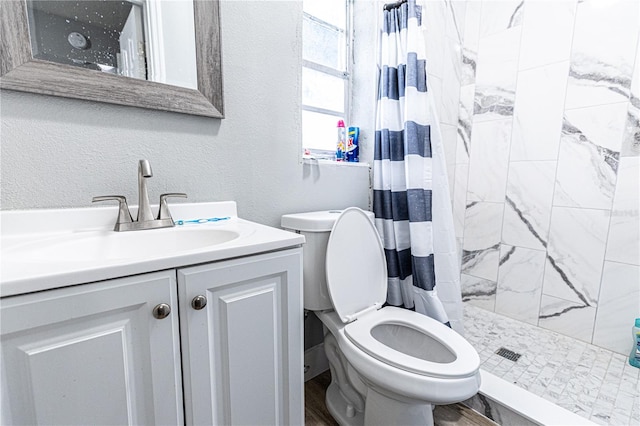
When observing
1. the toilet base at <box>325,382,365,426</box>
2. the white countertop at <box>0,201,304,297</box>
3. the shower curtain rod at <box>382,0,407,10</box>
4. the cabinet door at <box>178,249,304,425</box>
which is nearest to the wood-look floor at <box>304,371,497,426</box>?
the toilet base at <box>325,382,365,426</box>

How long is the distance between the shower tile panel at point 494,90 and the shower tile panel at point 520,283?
2.89ft

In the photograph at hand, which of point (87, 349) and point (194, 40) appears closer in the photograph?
point (87, 349)

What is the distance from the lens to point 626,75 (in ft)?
4.77

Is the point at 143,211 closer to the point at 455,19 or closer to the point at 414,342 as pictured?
the point at 414,342

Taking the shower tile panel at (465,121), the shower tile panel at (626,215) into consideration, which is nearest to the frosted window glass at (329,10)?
the shower tile panel at (465,121)

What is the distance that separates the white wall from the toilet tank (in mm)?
176

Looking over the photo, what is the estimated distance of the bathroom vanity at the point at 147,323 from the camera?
19.1 inches

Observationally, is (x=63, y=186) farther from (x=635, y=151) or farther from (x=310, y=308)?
(x=635, y=151)

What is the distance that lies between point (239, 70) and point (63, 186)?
675 mm

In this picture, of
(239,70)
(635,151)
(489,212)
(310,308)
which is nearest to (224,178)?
(239,70)

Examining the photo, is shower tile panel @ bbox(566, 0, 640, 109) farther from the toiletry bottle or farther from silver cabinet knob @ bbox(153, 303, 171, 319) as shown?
silver cabinet knob @ bbox(153, 303, 171, 319)

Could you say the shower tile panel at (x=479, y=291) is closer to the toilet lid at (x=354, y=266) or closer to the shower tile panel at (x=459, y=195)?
the shower tile panel at (x=459, y=195)

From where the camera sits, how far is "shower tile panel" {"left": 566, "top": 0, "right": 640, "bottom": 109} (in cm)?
144

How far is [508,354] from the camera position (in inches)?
61.9
